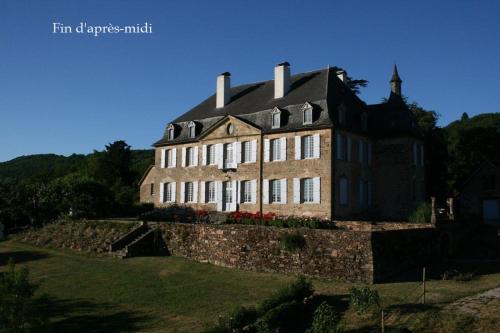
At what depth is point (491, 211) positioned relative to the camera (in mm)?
31188

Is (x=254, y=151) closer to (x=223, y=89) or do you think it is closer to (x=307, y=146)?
(x=307, y=146)

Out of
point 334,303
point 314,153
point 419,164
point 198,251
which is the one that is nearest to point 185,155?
point 314,153

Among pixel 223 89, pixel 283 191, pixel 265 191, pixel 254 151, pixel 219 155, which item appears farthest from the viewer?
pixel 223 89

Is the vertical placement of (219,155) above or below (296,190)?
above

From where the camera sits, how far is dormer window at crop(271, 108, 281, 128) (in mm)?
27272

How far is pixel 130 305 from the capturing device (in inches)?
571

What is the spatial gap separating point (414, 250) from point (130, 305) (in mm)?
10114

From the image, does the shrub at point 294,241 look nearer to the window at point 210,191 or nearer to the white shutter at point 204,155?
the window at point 210,191

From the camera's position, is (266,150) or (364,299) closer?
(364,299)

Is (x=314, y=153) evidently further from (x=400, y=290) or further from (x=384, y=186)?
(x=400, y=290)

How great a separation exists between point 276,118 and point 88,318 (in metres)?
16.8

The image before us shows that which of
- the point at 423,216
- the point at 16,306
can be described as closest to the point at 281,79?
the point at 423,216

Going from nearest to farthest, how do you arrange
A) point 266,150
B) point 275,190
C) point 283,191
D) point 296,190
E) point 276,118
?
point 296,190 → point 283,191 → point 275,190 → point 276,118 → point 266,150

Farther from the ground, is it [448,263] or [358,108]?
[358,108]
